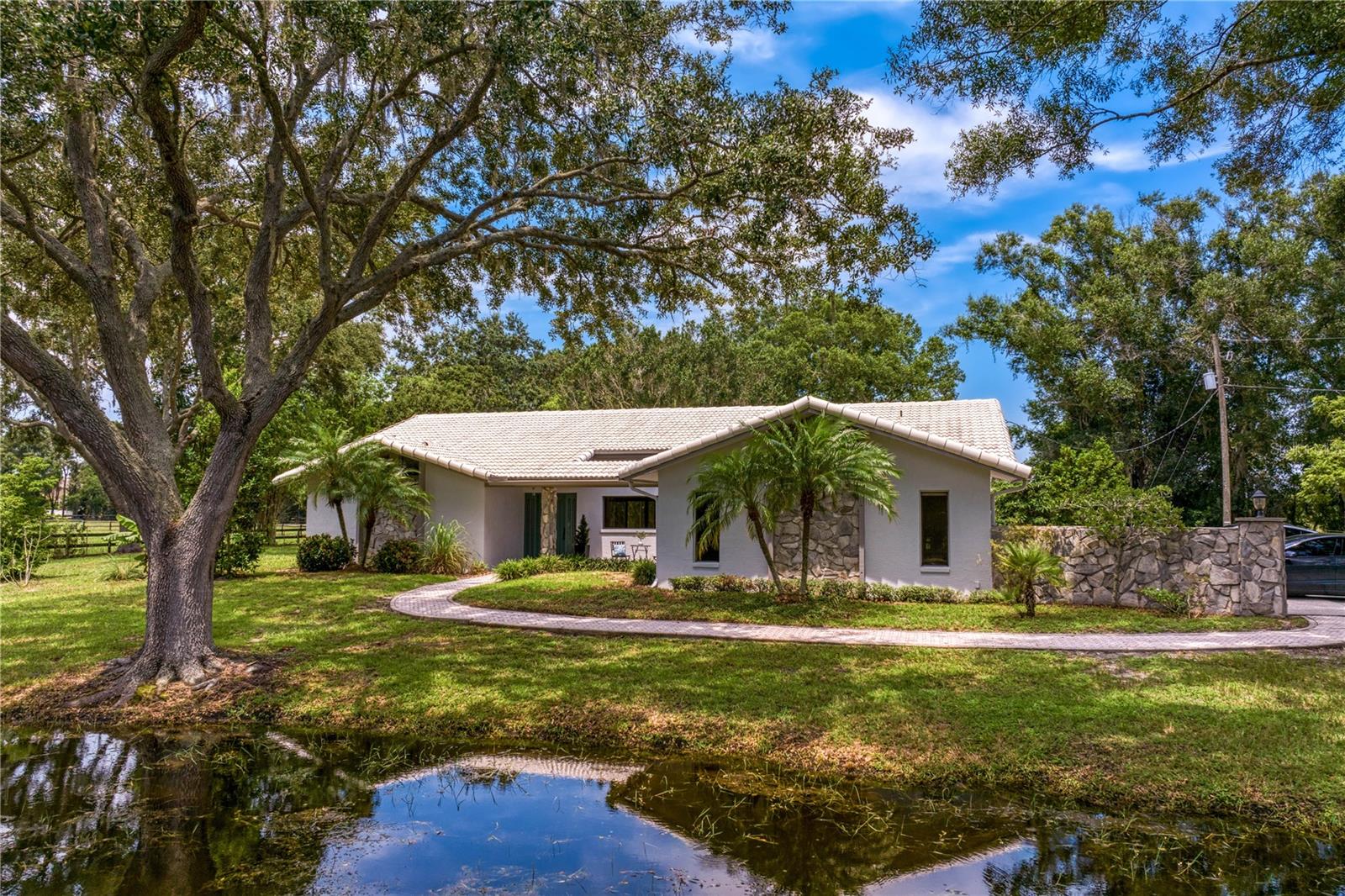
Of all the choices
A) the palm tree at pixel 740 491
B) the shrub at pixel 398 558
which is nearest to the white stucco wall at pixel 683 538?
the palm tree at pixel 740 491

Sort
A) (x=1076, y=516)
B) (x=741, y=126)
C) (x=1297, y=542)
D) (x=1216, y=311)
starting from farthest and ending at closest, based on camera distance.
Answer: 1. (x=1216, y=311)
2. (x=1297, y=542)
3. (x=1076, y=516)
4. (x=741, y=126)

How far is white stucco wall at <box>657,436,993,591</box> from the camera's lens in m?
15.3

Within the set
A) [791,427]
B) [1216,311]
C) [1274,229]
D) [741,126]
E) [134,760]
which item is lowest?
[134,760]

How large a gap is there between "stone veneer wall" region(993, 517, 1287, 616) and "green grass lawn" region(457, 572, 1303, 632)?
48 centimetres

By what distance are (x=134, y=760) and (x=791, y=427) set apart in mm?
11844

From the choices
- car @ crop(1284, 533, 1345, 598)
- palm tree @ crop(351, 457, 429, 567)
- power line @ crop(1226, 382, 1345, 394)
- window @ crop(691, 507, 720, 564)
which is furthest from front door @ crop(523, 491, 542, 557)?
power line @ crop(1226, 382, 1345, 394)

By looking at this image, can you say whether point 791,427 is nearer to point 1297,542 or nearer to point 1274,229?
point 1297,542

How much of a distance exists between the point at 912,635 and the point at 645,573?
23.3ft

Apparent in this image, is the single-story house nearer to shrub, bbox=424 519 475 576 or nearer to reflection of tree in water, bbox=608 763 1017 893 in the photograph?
shrub, bbox=424 519 475 576

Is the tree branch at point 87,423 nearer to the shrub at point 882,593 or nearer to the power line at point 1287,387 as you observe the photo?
the shrub at point 882,593

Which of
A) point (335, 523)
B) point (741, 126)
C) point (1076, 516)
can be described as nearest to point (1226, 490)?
point (1076, 516)

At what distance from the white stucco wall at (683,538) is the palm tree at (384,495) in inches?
292

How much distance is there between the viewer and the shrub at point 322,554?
69.8 ft

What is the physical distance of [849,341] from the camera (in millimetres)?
37469
